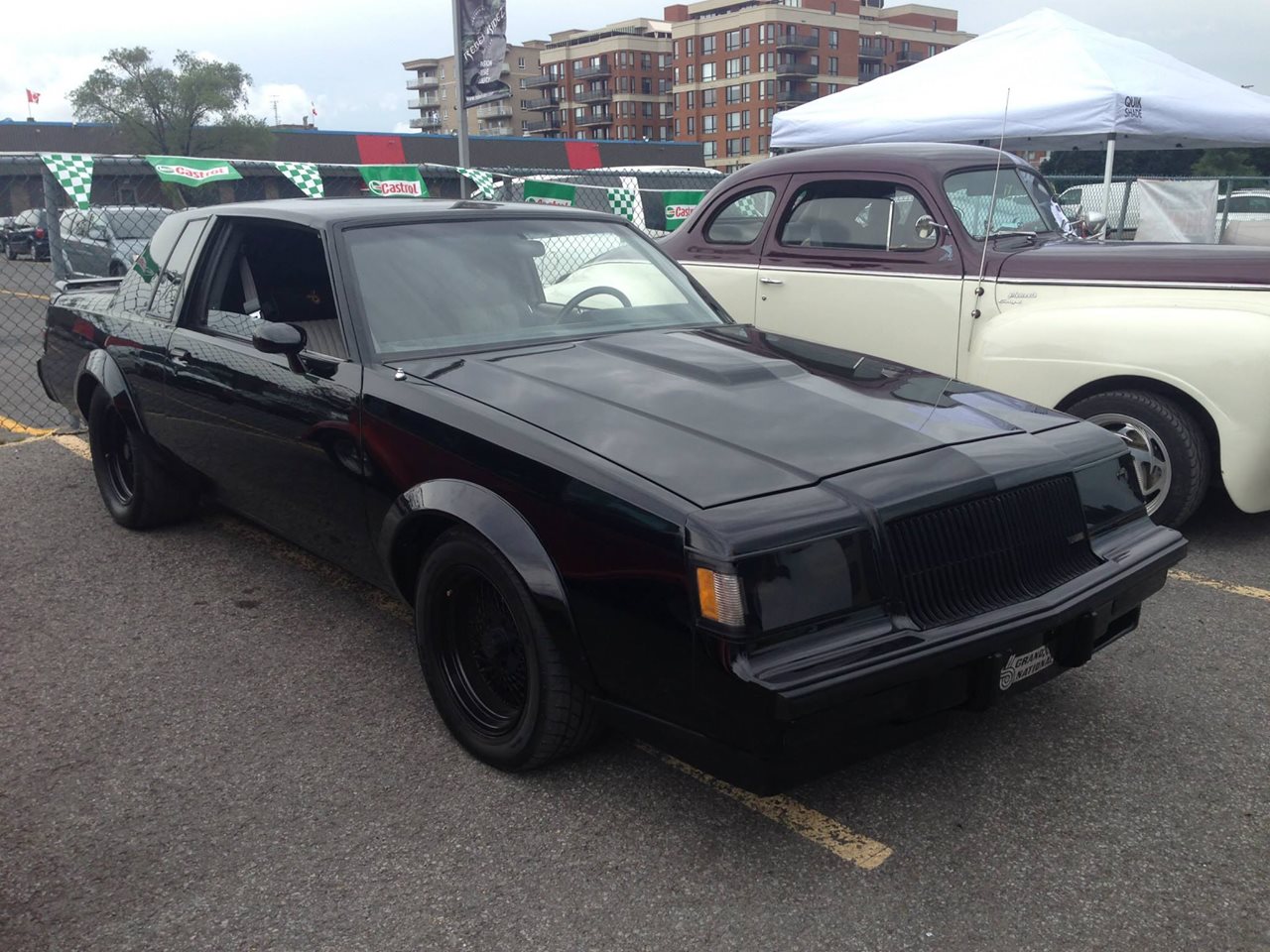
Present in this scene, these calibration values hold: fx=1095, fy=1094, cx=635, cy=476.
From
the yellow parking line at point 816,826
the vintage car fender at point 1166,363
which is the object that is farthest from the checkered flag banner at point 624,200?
the yellow parking line at point 816,826

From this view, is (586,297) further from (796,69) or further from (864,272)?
(796,69)

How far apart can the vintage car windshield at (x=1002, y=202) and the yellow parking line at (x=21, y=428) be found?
20.1 ft

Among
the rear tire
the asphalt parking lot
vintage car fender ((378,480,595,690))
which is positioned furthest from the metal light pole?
vintage car fender ((378,480,595,690))

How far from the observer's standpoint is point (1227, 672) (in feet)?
12.3

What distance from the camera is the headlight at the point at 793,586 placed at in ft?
8.01

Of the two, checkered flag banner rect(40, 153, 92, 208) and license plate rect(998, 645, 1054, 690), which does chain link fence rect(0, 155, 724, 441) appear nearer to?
checkered flag banner rect(40, 153, 92, 208)

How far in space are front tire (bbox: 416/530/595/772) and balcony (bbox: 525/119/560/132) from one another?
121 m

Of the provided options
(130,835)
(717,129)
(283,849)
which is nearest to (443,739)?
(283,849)

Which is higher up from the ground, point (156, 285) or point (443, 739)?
point (156, 285)

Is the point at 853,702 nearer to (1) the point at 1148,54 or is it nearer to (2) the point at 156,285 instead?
(2) the point at 156,285

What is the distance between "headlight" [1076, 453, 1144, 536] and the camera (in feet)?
10.2

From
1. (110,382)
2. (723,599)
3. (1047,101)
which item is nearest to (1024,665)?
(723,599)

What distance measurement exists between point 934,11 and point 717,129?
30277 mm

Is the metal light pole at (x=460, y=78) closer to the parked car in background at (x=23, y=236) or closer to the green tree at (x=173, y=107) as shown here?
the parked car in background at (x=23, y=236)
